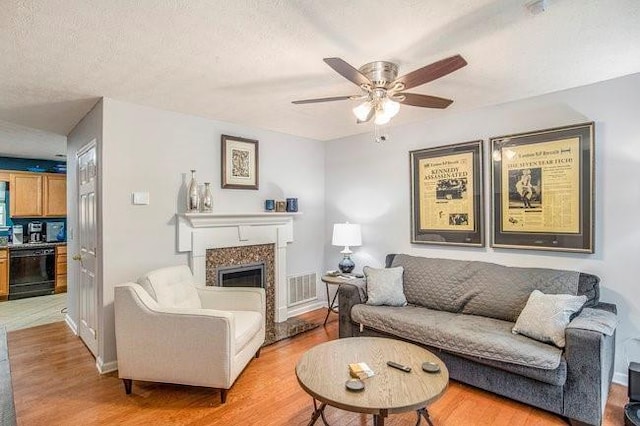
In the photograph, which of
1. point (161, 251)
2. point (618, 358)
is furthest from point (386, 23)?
point (618, 358)

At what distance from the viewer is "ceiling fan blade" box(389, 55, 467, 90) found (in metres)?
1.81

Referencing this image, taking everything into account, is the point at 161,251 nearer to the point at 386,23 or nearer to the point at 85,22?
the point at 85,22

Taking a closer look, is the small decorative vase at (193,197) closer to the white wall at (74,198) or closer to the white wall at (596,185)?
the white wall at (74,198)

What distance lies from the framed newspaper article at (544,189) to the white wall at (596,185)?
0.08 m

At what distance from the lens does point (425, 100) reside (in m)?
2.40

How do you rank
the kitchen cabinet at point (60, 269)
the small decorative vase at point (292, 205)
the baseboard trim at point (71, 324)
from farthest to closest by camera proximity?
the kitchen cabinet at point (60, 269), the small decorative vase at point (292, 205), the baseboard trim at point (71, 324)

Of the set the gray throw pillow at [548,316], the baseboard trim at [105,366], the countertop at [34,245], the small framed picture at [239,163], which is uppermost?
the small framed picture at [239,163]

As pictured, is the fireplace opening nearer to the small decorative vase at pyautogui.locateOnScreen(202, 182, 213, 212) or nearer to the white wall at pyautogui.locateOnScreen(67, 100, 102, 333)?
the small decorative vase at pyautogui.locateOnScreen(202, 182, 213, 212)

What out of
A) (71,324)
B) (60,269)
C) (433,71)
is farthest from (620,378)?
(60,269)

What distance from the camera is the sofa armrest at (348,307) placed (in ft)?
11.0

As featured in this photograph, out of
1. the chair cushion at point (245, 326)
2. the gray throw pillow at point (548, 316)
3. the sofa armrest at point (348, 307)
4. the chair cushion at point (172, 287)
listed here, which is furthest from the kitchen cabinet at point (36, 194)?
the gray throw pillow at point (548, 316)

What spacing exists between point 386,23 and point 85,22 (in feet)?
5.23

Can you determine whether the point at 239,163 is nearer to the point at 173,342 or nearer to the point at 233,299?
the point at 233,299

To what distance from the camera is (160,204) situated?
3.30 m
